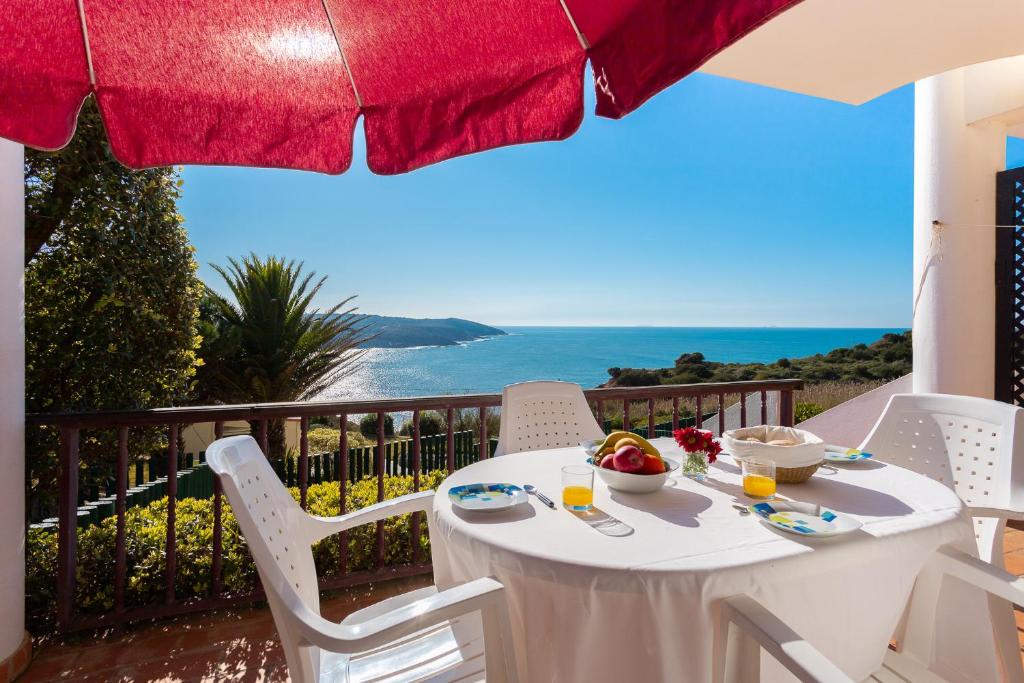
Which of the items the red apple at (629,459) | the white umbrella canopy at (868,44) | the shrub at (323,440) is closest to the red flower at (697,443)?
the red apple at (629,459)

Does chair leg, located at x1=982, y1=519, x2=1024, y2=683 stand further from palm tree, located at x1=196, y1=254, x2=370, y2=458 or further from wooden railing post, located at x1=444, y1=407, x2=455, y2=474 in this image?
palm tree, located at x1=196, y1=254, x2=370, y2=458

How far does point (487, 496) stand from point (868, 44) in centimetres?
327

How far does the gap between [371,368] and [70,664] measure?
26.6 meters

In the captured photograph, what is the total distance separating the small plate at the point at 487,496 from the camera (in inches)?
54.5

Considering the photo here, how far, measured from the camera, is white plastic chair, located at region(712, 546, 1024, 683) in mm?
904

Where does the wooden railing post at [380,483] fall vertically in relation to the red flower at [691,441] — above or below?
below

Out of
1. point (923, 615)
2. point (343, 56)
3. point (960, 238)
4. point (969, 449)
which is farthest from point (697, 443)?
point (960, 238)

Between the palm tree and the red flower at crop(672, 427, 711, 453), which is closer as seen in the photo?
the red flower at crop(672, 427, 711, 453)

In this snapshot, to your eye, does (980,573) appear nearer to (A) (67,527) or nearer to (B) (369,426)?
(A) (67,527)

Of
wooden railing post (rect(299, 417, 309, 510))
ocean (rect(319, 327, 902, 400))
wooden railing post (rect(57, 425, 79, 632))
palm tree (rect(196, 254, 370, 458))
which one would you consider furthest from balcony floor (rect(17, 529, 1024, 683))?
ocean (rect(319, 327, 902, 400))

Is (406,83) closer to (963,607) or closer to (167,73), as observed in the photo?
(167,73)

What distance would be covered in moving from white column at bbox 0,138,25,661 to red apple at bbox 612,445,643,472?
233 cm

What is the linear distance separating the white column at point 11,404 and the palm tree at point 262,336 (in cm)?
690

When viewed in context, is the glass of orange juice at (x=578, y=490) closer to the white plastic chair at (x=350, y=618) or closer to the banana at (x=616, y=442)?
the banana at (x=616, y=442)
